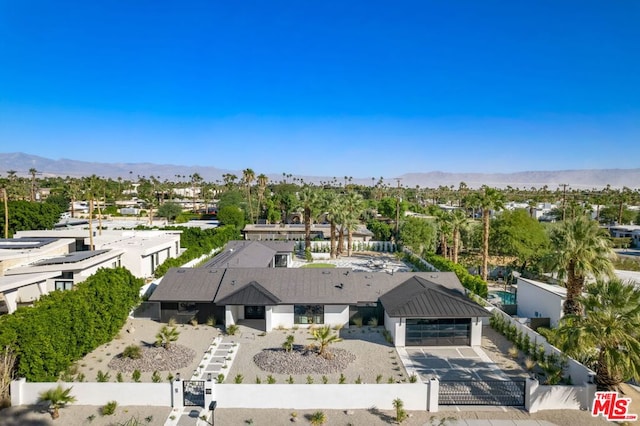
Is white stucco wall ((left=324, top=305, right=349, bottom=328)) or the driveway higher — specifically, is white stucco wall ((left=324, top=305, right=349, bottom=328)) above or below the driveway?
above

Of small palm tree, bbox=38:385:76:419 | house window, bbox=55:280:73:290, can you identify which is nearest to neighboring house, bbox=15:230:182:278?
house window, bbox=55:280:73:290

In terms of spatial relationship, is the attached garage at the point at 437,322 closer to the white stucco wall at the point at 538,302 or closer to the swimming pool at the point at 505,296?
the white stucco wall at the point at 538,302

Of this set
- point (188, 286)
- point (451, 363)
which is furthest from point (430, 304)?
point (188, 286)

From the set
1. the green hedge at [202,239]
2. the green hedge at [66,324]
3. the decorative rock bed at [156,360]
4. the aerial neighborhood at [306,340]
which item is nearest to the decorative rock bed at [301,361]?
the aerial neighborhood at [306,340]

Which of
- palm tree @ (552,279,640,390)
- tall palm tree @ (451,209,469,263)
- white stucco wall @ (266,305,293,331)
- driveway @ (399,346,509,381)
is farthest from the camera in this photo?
tall palm tree @ (451,209,469,263)

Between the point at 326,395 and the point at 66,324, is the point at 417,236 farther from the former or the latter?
the point at 66,324

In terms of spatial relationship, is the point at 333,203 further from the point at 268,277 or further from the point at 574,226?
the point at 574,226

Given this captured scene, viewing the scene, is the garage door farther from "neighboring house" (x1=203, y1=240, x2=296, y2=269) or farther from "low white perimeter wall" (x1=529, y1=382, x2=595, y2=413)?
"neighboring house" (x1=203, y1=240, x2=296, y2=269)
